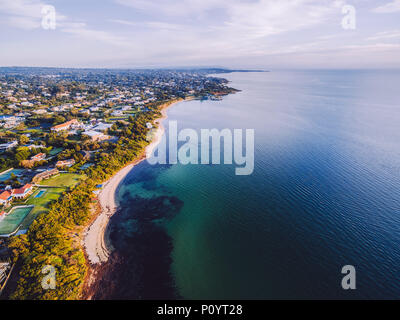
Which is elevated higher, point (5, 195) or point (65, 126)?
point (65, 126)

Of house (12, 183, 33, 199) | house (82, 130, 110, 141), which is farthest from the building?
house (82, 130, 110, 141)

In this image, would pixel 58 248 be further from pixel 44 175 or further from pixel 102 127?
pixel 102 127

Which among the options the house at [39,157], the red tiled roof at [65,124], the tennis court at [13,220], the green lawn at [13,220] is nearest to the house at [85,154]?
the house at [39,157]

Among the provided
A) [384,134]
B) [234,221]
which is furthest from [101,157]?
[384,134]

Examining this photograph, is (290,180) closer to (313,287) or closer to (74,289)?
(313,287)

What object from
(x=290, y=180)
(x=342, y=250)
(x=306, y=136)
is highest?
(x=306, y=136)

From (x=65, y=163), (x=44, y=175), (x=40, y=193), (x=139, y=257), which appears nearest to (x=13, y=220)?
(x=40, y=193)
